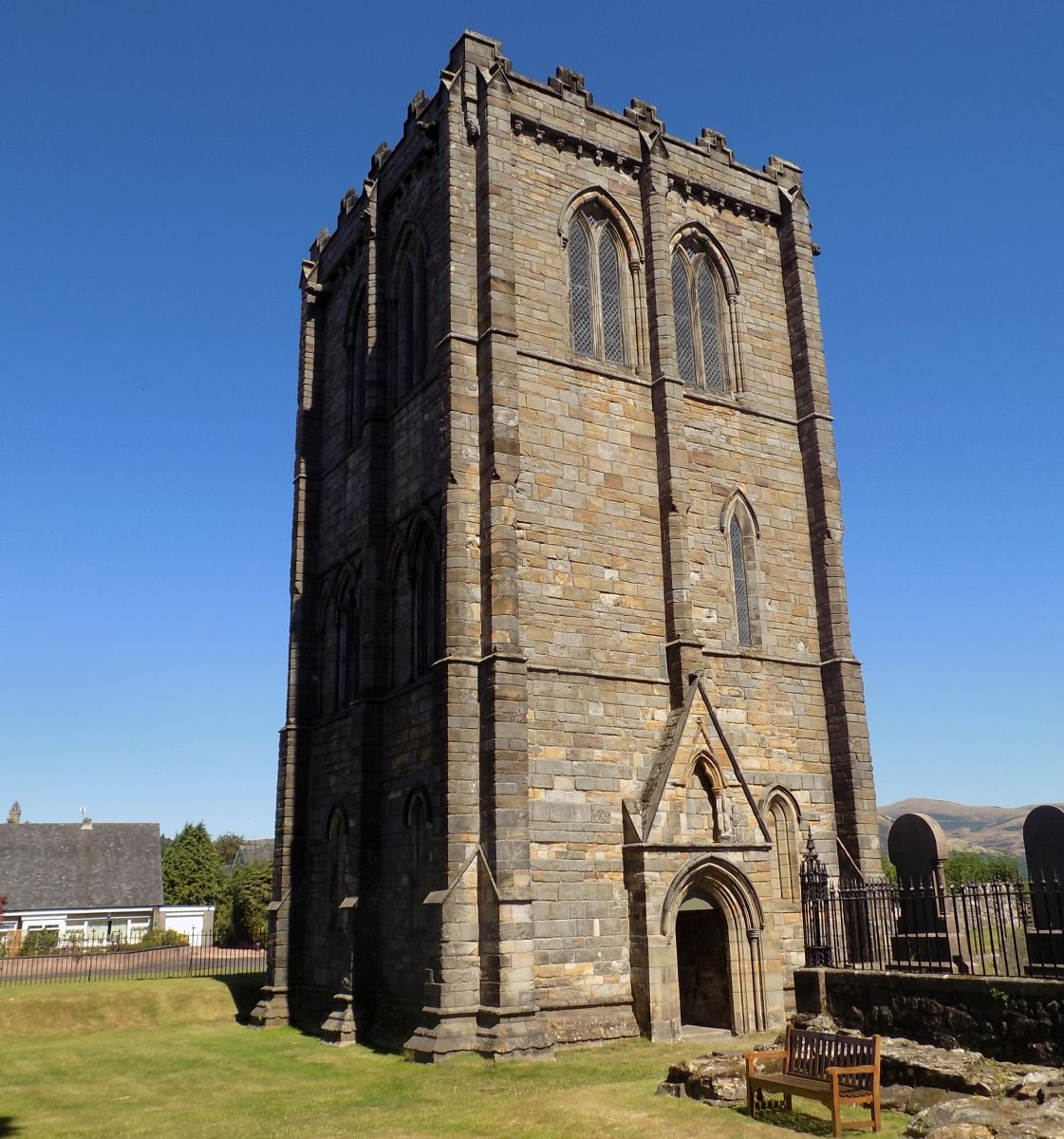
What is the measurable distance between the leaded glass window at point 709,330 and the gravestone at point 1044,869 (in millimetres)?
11244

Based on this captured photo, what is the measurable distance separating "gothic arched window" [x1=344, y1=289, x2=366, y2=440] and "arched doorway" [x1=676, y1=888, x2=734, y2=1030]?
43.5 feet

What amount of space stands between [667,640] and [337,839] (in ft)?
27.0

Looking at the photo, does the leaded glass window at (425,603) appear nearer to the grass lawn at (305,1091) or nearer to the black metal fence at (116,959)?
the grass lawn at (305,1091)

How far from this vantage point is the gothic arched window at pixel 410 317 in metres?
22.7

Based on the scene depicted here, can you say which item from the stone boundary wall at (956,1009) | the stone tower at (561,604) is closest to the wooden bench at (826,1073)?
the stone boundary wall at (956,1009)

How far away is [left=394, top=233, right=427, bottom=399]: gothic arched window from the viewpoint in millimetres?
22688

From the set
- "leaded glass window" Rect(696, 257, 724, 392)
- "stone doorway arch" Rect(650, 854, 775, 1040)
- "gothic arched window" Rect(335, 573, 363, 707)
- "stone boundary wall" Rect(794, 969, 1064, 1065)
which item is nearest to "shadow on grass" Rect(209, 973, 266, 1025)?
"gothic arched window" Rect(335, 573, 363, 707)

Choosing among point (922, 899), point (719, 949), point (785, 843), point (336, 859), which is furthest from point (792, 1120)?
point (336, 859)

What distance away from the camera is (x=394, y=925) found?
63.7 ft

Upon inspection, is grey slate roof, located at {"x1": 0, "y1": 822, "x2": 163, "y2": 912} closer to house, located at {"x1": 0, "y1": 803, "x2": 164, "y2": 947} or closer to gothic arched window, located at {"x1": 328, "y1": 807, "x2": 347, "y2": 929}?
house, located at {"x1": 0, "y1": 803, "x2": 164, "y2": 947}

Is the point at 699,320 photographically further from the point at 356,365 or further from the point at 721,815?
the point at 721,815

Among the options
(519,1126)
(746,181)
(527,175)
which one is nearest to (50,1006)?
(519,1126)

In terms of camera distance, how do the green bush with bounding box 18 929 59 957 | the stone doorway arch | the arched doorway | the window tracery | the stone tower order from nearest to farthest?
the stone doorway arch, the stone tower, the arched doorway, the window tracery, the green bush with bounding box 18 929 59 957

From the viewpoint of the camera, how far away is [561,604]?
19500 millimetres
